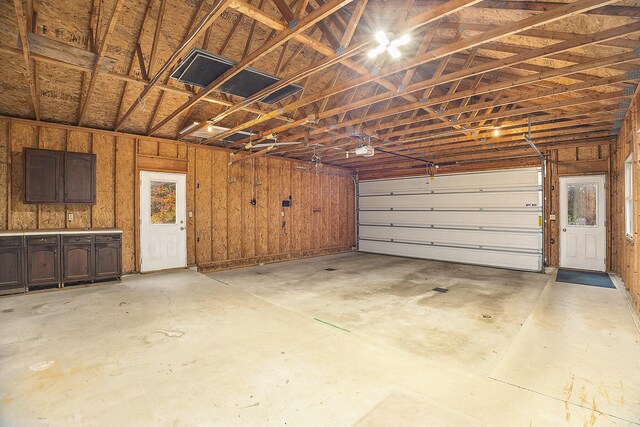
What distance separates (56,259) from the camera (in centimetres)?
517

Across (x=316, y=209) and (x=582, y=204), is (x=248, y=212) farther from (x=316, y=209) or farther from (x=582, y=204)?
(x=582, y=204)

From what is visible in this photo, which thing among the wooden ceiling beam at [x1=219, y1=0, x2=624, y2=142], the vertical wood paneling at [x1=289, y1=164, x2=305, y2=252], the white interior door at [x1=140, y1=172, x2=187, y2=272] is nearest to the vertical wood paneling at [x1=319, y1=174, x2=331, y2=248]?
the vertical wood paneling at [x1=289, y1=164, x2=305, y2=252]

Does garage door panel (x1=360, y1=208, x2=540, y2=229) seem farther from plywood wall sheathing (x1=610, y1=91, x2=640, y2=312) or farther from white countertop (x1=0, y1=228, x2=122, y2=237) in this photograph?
white countertop (x1=0, y1=228, x2=122, y2=237)

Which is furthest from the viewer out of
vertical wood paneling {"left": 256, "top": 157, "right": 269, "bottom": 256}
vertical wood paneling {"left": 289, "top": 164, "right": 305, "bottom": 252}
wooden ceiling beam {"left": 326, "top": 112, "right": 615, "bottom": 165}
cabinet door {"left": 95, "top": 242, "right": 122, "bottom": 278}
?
vertical wood paneling {"left": 289, "top": 164, "right": 305, "bottom": 252}

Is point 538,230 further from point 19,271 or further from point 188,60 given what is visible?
point 19,271

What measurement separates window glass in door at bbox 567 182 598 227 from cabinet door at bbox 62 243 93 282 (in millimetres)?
10779

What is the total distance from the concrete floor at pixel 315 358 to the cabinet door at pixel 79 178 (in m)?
1.81

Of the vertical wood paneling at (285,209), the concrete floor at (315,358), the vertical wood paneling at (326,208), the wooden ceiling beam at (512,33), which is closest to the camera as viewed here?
the concrete floor at (315,358)

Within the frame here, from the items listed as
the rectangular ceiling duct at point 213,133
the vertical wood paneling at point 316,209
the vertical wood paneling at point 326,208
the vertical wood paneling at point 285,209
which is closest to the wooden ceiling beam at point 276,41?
the rectangular ceiling duct at point 213,133

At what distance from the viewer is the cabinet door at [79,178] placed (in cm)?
560

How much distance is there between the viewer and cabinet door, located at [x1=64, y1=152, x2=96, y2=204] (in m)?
5.60

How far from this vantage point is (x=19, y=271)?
487cm

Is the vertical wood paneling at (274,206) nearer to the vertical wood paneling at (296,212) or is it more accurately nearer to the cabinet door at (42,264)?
the vertical wood paneling at (296,212)

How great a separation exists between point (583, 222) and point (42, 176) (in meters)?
11.7
